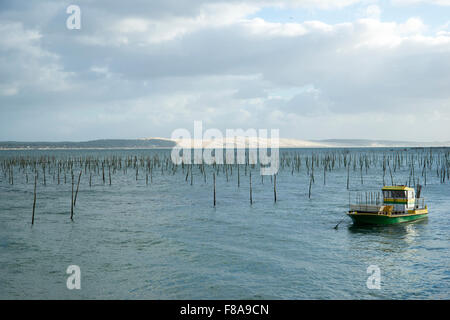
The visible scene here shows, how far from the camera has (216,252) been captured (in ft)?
62.6

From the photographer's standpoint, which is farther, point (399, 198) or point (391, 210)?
point (399, 198)

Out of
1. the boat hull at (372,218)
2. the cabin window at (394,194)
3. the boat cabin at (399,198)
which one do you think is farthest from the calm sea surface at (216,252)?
the cabin window at (394,194)

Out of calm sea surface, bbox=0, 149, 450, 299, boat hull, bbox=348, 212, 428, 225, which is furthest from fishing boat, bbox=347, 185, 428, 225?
calm sea surface, bbox=0, 149, 450, 299

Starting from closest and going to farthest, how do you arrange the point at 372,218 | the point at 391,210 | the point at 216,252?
1. the point at 216,252
2. the point at 372,218
3. the point at 391,210

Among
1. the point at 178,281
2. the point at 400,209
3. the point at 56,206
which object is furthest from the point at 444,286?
the point at 56,206

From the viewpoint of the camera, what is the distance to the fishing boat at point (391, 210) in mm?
25359

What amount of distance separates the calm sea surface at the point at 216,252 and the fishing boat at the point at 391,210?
2.27ft

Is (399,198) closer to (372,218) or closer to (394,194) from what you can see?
(394,194)

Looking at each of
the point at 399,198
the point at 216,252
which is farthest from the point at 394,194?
the point at 216,252

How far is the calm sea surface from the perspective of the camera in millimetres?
14547

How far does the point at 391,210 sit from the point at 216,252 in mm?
13707

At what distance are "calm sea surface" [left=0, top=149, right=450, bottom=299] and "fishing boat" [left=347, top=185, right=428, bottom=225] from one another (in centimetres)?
69
